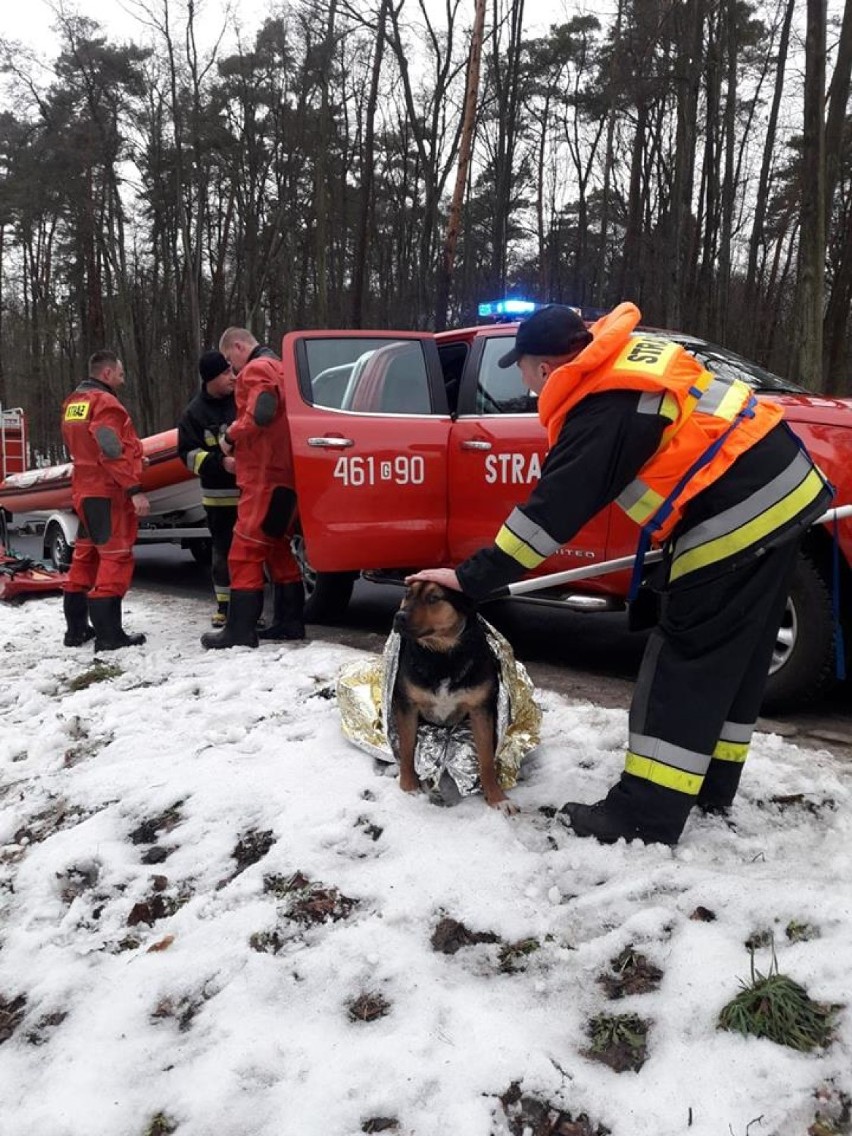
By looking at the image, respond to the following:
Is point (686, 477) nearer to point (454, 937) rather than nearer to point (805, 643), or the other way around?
point (454, 937)

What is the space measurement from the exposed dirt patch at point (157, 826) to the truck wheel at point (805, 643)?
257 centimetres

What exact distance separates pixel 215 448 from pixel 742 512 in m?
4.12

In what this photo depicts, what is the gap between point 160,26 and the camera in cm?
2369

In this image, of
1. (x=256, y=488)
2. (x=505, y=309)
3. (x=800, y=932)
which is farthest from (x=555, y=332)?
(x=256, y=488)

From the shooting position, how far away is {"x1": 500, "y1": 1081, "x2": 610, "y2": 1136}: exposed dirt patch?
5.53 feet

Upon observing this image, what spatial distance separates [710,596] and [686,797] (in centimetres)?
61

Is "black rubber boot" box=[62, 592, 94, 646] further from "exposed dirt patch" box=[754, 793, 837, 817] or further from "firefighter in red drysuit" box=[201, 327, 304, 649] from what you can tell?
"exposed dirt patch" box=[754, 793, 837, 817]

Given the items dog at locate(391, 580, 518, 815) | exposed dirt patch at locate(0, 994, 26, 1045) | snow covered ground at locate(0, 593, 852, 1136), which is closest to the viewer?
snow covered ground at locate(0, 593, 852, 1136)

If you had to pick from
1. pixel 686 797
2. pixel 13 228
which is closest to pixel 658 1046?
pixel 686 797

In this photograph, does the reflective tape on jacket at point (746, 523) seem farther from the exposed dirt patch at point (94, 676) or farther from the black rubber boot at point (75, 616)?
the black rubber boot at point (75, 616)

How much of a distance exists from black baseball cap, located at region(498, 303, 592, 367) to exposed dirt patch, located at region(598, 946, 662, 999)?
172 centimetres

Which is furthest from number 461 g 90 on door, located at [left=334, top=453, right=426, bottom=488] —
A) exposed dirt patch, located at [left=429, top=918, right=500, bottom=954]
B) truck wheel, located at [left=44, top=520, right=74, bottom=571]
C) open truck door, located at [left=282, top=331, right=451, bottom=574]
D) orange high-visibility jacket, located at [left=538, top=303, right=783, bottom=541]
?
Answer: truck wheel, located at [left=44, top=520, right=74, bottom=571]

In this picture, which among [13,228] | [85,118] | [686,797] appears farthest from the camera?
[13,228]

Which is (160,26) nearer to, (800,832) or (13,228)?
(13,228)
